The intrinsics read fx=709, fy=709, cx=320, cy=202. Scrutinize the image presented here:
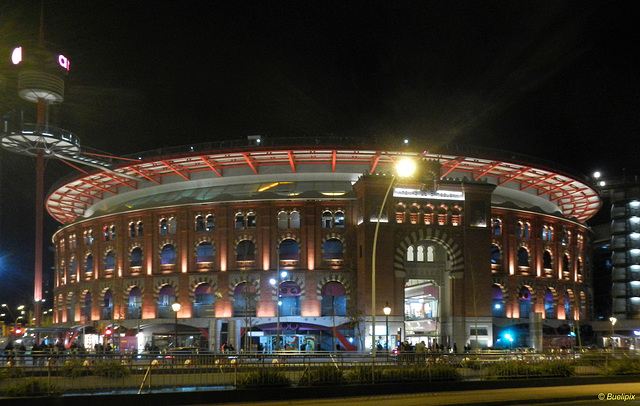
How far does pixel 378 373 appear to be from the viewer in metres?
29.9

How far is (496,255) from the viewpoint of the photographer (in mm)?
71875

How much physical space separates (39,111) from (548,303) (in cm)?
5900

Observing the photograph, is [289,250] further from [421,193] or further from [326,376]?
[326,376]

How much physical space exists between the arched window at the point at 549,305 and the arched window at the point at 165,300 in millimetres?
38990

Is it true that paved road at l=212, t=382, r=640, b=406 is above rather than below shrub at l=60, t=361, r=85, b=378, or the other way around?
below

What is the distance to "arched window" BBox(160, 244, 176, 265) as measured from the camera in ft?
234

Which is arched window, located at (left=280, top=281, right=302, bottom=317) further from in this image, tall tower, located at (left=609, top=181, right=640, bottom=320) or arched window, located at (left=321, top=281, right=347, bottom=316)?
tall tower, located at (left=609, top=181, right=640, bottom=320)

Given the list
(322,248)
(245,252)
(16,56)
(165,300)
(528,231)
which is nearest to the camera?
(322,248)

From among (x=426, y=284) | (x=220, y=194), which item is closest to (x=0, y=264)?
(x=220, y=194)

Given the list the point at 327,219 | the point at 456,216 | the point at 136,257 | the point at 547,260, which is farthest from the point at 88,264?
the point at 547,260

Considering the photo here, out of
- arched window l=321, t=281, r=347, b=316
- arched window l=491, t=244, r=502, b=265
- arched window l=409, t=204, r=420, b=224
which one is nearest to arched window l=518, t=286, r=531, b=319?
arched window l=491, t=244, r=502, b=265

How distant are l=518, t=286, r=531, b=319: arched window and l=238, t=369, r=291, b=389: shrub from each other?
4990cm

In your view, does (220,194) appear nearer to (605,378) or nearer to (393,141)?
(393,141)

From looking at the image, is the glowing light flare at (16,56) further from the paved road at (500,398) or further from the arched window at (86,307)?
the paved road at (500,398)
